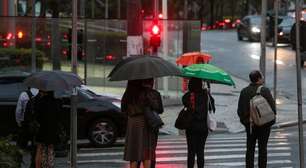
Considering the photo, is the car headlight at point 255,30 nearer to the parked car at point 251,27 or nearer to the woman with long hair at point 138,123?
the parked car at point 251,27

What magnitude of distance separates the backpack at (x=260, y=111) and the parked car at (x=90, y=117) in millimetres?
5207

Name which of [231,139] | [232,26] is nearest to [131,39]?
[231,139]

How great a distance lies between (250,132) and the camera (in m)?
11.4

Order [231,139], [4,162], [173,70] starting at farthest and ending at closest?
[231,139], [173,70], [4,162]

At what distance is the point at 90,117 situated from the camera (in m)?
16.0

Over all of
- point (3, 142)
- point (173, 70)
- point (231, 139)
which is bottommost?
point (231, 139)

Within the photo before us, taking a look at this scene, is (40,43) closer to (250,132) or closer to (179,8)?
(250,132)

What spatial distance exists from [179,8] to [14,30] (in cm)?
7206

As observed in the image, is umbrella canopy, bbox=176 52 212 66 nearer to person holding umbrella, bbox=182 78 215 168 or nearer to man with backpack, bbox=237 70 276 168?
man with backpack, bbox=237 70 276 168

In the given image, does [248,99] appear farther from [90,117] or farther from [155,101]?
[90,117]

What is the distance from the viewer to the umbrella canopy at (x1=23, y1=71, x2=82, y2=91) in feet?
33.1

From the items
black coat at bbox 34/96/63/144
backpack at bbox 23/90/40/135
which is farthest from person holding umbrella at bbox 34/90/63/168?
backpack at bbox 23/90/40/135

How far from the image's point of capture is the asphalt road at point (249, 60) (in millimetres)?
30688

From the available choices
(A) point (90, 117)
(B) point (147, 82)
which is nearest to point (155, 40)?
(A) point (90, 117)
